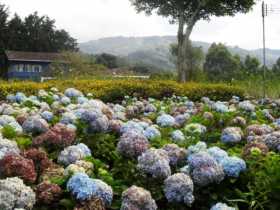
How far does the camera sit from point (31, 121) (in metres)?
4.07

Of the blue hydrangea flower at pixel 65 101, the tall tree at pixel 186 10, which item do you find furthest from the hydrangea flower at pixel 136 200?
the tall tree at pixel 186 10

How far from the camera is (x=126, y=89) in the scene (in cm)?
1406

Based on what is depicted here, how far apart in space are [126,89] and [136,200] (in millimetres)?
11511

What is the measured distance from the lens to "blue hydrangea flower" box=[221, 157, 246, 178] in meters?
3.10

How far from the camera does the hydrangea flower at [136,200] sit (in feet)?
8.47

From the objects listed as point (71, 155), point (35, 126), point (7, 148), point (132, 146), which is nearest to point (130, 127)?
point (35, 126)

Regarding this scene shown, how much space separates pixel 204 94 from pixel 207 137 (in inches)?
425

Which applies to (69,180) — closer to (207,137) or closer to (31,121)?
(31,121)

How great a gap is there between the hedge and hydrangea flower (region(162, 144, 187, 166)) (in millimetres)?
8532

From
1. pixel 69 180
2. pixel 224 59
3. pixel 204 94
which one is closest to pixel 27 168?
pixel 69 180

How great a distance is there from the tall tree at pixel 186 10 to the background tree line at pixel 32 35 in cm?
2996

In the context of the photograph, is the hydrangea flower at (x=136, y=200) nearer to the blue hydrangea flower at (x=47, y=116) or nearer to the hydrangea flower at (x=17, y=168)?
the hydrangea flower at (x=17, y=168)

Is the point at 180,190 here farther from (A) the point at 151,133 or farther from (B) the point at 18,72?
(B) the point at 18,72

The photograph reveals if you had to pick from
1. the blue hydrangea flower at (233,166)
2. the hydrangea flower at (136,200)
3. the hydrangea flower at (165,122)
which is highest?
the hydrangea flower at (165,122)
